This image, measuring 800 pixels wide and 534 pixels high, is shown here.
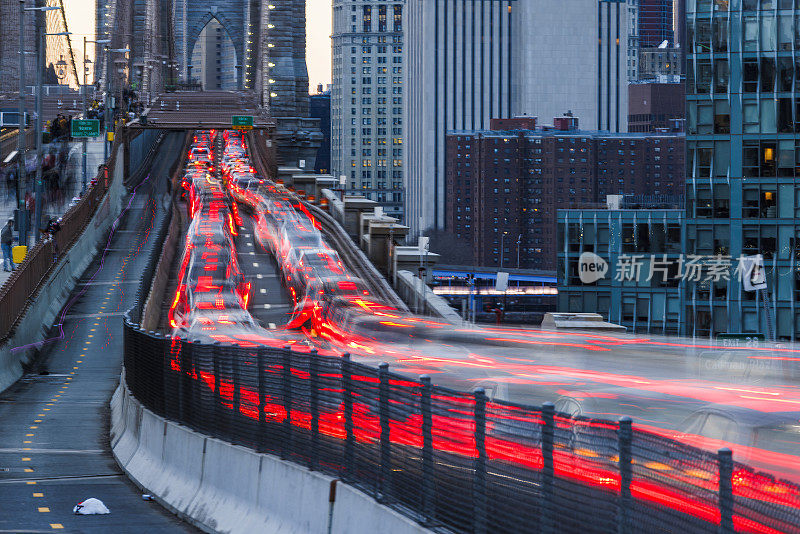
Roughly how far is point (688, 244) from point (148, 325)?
46752 mm

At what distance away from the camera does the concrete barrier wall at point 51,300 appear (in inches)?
1573

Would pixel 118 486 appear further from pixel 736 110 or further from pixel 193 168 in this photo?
pixel 193 168

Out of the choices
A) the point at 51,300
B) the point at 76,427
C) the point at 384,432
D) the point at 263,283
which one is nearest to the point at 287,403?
the point at 384,432

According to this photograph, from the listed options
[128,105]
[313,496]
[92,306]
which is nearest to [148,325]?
[92,306]

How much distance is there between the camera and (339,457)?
14133 millimetres

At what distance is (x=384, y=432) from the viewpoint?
12828 mm

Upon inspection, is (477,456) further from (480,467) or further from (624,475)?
(624,475)

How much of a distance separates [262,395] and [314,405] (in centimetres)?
200

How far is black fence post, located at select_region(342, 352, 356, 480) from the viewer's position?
45.0 feet

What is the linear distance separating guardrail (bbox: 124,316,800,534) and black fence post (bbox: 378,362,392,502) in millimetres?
12

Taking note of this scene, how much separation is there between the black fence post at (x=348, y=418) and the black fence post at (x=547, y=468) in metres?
3.89

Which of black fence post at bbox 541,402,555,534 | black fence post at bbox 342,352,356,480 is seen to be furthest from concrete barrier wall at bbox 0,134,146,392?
black fence post at bbox 541,402,555,534

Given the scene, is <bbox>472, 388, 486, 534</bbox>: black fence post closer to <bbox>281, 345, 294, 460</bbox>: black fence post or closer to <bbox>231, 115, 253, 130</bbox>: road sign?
<bbox>281, 345, 294, 460</bbox>: black fence post

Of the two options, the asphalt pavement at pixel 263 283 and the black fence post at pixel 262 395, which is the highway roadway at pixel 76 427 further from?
the asphalt pavement at pixel 263 283
